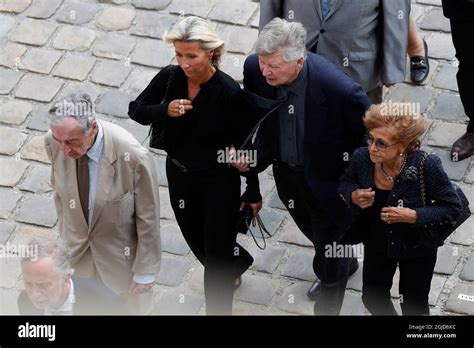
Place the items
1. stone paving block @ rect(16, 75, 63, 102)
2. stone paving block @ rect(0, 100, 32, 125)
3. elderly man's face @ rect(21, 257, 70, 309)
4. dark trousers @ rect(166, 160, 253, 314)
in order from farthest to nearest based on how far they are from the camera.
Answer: stone paving block @ rect(16, 75, 63, 102) < stone paving block @ rect(0, 100, 32, 125) < dark trousers @ rect(166, 160, 253, 314) < elderly man's face @ rect(21, 257, 70, 309)

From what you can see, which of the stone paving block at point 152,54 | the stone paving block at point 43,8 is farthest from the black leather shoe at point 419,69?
the stone paving block at point 43,8

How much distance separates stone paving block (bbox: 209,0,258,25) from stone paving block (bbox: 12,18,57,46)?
1.39 meters

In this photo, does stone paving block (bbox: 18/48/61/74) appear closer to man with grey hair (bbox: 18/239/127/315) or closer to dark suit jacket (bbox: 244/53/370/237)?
dark suit jacket (bbox: 244/53/370/237)

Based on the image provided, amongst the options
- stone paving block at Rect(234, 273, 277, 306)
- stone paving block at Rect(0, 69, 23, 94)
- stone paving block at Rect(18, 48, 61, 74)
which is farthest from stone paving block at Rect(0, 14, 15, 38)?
stone paving block at Rect(234, 273, 277, 306)

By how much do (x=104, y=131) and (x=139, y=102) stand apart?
446 millimetres

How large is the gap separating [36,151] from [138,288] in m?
2.38

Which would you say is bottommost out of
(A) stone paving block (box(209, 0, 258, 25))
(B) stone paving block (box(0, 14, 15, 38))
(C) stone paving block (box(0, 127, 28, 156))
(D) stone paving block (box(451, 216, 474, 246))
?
(D) stone paving block (box(451, 216, 474, 246))

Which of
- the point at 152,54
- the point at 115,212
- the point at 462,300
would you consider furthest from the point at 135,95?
the point at 462,300

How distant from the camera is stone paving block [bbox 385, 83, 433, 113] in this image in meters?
9.52

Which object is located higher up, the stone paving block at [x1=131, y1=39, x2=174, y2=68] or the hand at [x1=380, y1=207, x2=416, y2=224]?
the stone paving block at [x1=131, y1=39, x2=174, y2=68]

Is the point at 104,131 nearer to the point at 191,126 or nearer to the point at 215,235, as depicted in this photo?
the point at 191,126

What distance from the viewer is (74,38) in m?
10.3

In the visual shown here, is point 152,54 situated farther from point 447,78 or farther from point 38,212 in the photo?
point 447,78

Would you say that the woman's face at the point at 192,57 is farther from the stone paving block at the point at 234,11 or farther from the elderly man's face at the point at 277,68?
the stone paving block at the point at 234,11
